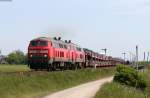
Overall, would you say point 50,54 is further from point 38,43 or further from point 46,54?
point 38,43

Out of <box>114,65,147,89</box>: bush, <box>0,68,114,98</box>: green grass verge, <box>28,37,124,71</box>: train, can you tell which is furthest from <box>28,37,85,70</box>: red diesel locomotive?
<box>114,65,147,89</box>: bush

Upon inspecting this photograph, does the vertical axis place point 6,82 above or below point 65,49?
below

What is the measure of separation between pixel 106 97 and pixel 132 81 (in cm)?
2709

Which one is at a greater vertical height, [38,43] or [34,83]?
[38,43]

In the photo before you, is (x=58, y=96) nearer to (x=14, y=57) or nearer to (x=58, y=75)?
(x=58, y=75)

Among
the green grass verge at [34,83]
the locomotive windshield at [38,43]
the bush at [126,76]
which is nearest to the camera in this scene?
the green grass verge at [34,83]

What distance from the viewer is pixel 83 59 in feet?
251

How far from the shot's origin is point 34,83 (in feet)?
134

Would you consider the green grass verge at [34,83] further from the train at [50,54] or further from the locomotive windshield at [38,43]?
the locomotive windshield at [38,43]

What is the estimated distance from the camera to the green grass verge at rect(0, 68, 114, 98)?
115 feet

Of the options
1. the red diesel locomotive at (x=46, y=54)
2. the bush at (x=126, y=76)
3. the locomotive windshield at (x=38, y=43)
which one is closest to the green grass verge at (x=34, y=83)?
the red diesel locomotive at (x=46, y=54)

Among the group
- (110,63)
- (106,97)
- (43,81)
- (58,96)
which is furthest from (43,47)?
(110,63)

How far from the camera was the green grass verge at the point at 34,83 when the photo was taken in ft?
115

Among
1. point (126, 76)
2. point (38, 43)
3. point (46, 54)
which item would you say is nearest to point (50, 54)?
point (46, 54)
